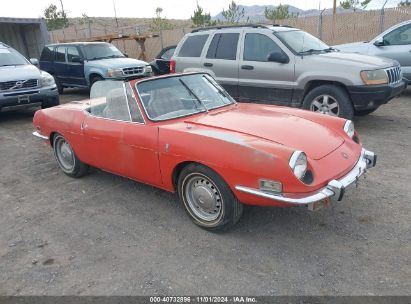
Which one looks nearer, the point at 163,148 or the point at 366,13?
the point at 163,148

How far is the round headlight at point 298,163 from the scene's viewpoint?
2943 millimetres

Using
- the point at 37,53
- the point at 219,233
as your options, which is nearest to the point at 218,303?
the point at 219,233

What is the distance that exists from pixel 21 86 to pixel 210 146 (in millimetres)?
7280

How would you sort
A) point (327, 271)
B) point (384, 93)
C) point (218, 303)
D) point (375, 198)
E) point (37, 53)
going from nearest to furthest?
point (218, 303) → point (327, 271) → point (375, 198) → point (384, 93) → point (37, 53)

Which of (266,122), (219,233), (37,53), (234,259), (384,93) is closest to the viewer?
(234,259)

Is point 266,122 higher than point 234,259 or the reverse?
higher

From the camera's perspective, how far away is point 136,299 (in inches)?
108

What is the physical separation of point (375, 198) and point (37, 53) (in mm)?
17796

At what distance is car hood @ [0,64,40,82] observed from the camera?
28.3ft

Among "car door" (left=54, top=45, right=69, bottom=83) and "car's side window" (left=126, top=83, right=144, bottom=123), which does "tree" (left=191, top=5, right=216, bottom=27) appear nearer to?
"car door" (left=54, top=45, right=69, bottom=83)

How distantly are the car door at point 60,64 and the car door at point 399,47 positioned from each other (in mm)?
9607

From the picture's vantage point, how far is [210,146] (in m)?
3.26

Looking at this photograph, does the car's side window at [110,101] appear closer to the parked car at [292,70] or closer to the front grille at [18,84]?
the parked car at [292,70]

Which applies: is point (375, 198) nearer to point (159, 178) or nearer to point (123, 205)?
point (159, 178)
